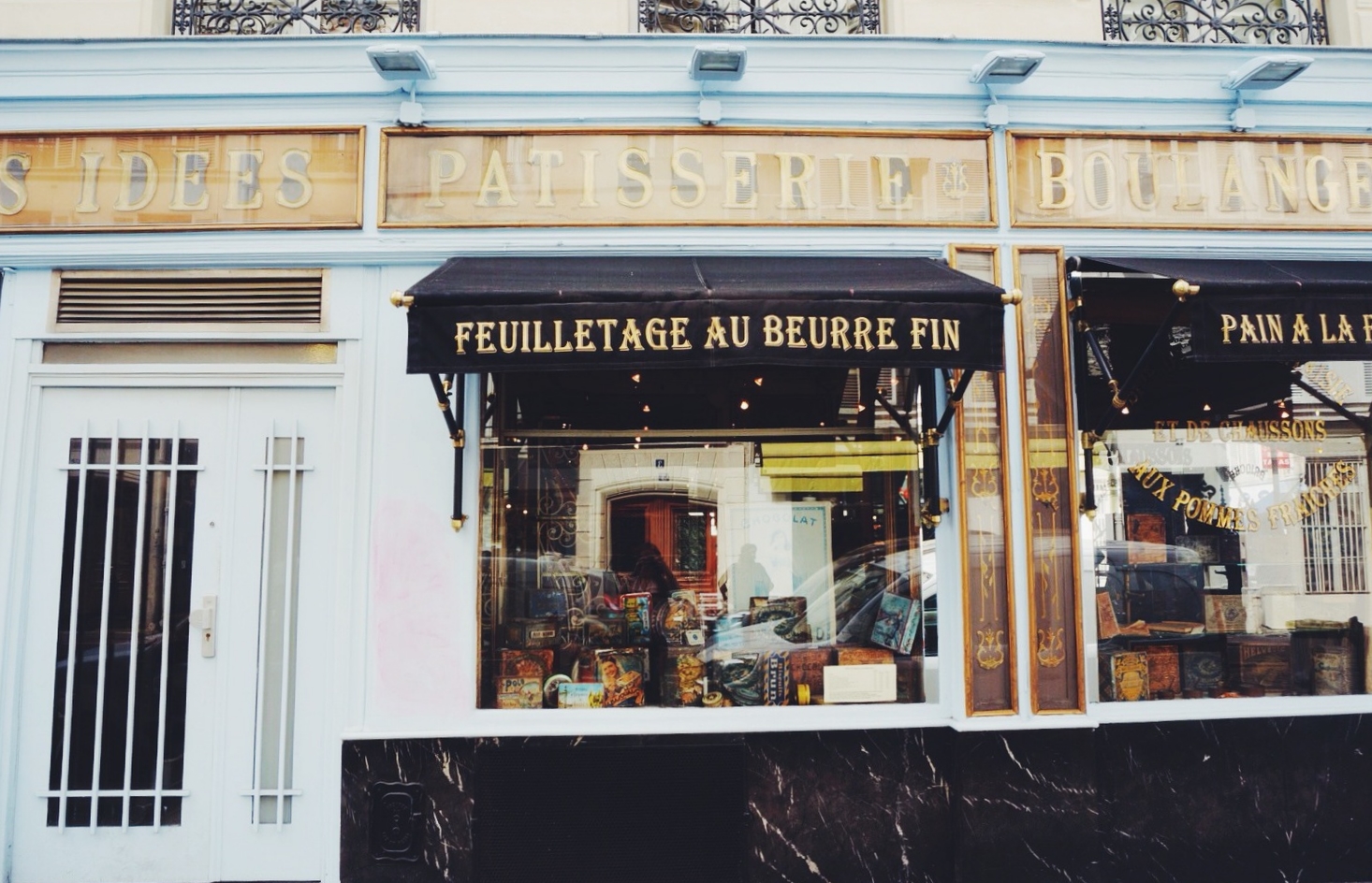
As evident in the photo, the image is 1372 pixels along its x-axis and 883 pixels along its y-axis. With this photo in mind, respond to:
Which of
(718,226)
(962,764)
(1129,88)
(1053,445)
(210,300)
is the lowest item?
(962,764)

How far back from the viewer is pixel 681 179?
4871 millimetres

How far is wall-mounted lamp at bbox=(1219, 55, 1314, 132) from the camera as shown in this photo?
187 inches

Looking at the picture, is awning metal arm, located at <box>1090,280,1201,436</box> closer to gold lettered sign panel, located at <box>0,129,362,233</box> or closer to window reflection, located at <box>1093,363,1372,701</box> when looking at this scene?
window reflection, located at <box>1093,363,1372,701</box>

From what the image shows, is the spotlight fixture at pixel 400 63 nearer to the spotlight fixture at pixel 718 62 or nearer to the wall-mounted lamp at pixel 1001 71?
the spotlight fixture at pixel 718 62

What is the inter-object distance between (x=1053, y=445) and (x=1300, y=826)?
8.11 feet

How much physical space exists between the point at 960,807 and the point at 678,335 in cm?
292

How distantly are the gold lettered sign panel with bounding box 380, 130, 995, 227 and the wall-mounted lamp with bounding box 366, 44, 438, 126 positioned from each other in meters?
0.12

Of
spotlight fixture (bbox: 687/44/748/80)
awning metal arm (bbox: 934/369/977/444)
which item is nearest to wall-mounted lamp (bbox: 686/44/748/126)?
spotlight fixture (bbox: 687/44/748/80)

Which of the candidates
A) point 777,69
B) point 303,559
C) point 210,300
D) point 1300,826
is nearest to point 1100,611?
point 1300,826

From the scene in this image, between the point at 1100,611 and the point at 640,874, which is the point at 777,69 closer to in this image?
the point at 1100,611

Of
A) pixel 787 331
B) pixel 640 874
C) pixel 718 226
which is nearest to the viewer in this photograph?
pixel 787 331

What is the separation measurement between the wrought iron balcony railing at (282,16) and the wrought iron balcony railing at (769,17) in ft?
5.14

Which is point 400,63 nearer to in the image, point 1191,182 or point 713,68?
point 713,68

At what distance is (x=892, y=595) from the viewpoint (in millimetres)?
5016
